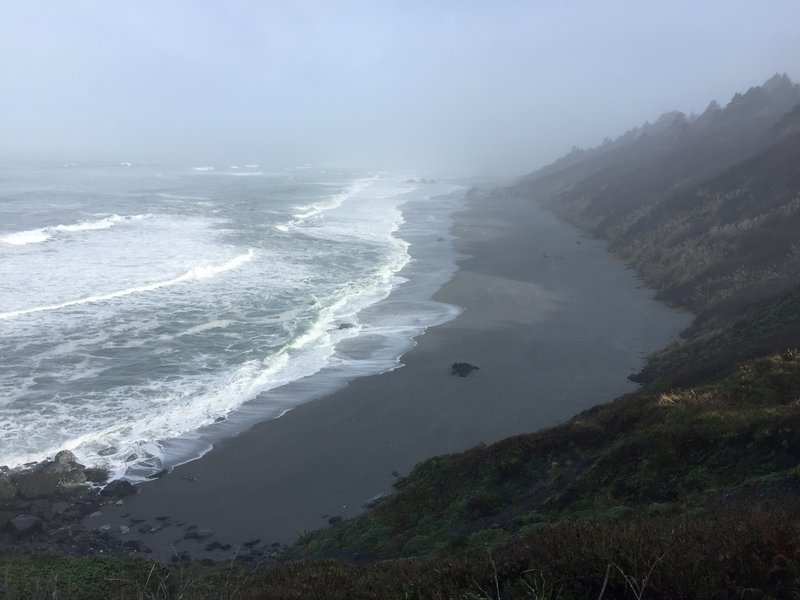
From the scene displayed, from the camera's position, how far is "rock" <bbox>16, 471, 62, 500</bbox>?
1182 cm

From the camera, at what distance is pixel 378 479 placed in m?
12.6

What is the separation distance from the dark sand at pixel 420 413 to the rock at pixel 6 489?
1.67m

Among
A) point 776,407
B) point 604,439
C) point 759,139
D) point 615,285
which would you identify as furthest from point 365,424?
point 759,139

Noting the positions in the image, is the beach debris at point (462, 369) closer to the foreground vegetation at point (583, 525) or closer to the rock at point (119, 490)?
the foreground vegetation at point (583, 525)

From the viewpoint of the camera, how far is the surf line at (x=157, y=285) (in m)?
23.2

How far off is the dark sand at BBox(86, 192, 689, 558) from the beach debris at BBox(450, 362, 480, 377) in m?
0.25

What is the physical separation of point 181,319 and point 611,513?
19165mm

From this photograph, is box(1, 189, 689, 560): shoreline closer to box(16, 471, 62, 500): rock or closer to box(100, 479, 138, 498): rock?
box(100, 479, 138, 498): rock

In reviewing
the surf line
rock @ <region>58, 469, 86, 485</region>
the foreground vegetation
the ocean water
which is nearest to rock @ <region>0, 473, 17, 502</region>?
rock @ <region>58, 469, 86, 485</region>

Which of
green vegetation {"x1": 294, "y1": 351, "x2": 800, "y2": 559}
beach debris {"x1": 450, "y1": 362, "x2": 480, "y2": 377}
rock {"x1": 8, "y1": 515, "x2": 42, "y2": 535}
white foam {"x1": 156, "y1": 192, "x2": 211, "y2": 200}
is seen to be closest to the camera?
green vegetation {"x1": 294, "y1": 351, "x2": 800, "y2": 559}

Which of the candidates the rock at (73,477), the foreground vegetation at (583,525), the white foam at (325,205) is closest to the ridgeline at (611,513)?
the foreground vegetation at (583,525)

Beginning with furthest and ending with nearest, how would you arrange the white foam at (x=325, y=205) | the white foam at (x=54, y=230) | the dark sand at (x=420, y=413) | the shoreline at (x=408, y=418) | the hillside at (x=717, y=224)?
the white foam at (x=325, y=205) → the white foam at (x=54, y=230) → the hillside at (x=717, y=224) → the dark sand at (x=420, y=413) → the shoreline at (x=408, y=418)

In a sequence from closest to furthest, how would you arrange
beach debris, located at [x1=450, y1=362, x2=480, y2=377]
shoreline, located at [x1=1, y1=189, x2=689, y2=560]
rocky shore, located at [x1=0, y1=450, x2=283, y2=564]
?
rocky shore, located at [x1=0, y1=450, x2=283, y2=564], shoreline, located at [x1=1, y1=189, x2=689, y2=560], beach debris, located at [x1=450, y1=362, x2=480, y2=377]

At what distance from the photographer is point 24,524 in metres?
10.8
